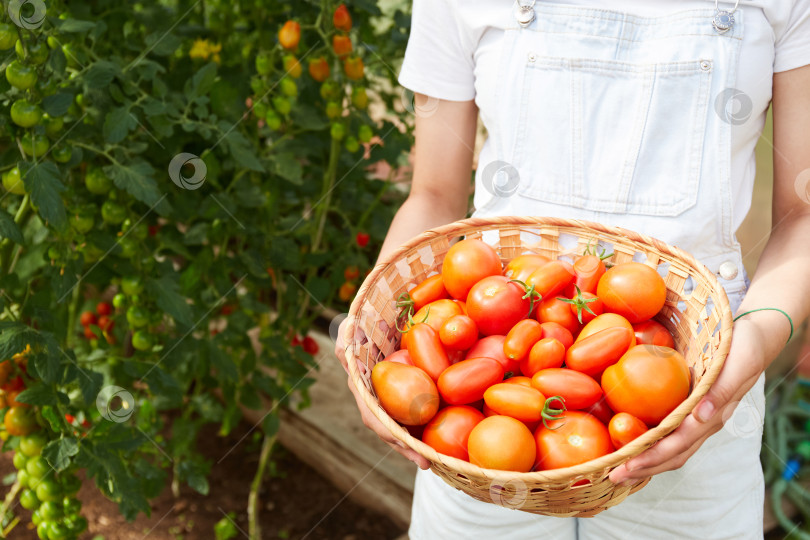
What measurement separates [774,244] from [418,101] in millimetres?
599

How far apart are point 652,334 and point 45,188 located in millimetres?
978

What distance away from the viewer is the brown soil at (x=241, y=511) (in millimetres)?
1927

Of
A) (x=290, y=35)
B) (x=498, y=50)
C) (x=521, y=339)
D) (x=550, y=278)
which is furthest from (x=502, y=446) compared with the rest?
(x=290, y=35)

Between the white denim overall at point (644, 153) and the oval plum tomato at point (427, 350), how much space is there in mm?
270

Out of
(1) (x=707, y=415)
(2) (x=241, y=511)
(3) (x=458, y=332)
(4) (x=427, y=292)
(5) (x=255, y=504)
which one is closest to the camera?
(1) (x=707, y=415)

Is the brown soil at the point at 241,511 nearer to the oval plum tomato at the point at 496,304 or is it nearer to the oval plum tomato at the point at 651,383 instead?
the oval plum tomato at the point at 496,304

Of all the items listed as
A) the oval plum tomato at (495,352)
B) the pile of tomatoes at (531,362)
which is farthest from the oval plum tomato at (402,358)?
the oval plum tomato at (495,352)

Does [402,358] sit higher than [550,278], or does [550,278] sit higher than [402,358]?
[550,278]

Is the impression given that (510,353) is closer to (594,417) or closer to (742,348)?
(594,417)

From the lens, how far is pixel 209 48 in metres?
1.55

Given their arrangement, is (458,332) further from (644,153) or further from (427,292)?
(644,153)

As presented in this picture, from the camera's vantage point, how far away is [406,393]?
884 mm

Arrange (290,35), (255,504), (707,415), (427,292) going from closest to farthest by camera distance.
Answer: (707,415) → (427,292) → (290,35) → (255,504)

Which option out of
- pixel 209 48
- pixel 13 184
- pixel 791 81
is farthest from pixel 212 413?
pixel 791 81
